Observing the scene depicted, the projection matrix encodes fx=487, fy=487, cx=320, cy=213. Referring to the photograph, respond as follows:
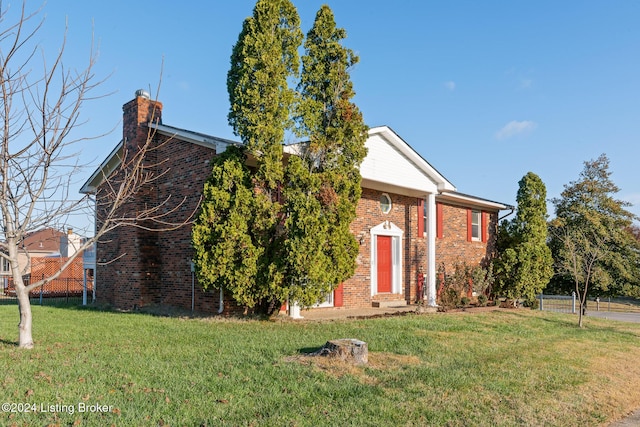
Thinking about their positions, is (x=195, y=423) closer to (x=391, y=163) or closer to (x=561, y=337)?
(x=561, y=337)

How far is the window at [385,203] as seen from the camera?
53.3 feet

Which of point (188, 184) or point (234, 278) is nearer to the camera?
point (234, 278)

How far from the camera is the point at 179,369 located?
6.21 metres

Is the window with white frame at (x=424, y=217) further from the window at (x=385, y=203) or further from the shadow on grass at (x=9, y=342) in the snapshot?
the shadow on grass at (x=9, y=342)

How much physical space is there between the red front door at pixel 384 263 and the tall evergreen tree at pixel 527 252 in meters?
4.81

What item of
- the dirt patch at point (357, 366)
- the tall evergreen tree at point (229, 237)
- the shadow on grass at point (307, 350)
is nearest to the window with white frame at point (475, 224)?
the tall evergreen tree at point (229, 237)

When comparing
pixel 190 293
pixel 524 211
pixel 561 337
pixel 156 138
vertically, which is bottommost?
pixel 561 337

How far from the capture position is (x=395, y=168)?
14914mm

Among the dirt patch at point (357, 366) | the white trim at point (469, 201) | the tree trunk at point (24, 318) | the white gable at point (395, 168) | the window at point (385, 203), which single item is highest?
the white gable at point (395, 168)

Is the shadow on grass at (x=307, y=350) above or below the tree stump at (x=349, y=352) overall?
below

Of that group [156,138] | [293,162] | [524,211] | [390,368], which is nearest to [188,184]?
[156,138]

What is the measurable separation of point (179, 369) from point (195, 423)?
1.94m

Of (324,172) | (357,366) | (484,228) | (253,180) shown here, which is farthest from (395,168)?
(357,366)

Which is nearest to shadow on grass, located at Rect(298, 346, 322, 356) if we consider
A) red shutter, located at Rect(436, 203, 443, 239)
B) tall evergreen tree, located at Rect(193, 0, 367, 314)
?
tall evergreen tree, located at Rect(193, 0, 367, 314)
